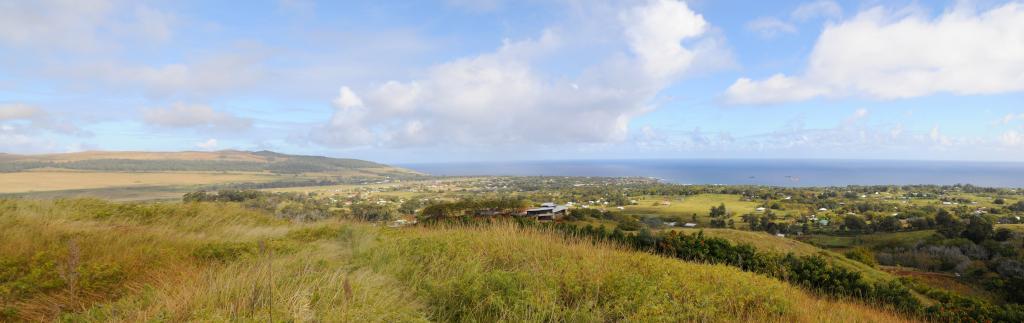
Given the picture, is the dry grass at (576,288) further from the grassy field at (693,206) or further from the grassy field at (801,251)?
the grassy field at (693,206)

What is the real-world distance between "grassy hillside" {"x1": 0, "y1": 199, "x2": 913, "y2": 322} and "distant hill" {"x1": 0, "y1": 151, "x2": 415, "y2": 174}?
179 feet

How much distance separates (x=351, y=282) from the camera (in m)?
4.10

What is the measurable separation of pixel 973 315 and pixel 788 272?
2558 mm

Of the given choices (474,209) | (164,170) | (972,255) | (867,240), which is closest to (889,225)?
(867,240)

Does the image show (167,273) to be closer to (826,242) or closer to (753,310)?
(753,310)

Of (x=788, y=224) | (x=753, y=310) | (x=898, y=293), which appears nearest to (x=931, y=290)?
(x=898, y=293)

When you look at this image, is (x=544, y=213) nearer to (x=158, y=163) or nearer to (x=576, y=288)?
(x=576, y=288)

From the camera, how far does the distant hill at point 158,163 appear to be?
57869 millimetres

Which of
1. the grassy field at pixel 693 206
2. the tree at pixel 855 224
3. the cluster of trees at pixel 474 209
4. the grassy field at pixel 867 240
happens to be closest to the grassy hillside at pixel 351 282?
the cluster of trees at pixel 474 209

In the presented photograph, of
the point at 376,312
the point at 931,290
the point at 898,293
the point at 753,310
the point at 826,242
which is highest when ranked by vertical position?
the point at 376,312

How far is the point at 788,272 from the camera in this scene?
27.1 ft

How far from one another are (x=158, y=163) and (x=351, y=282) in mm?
99324

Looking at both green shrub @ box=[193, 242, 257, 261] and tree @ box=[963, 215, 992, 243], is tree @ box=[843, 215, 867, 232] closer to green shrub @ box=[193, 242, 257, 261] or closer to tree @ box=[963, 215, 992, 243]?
tree @ box=[963, 215, 992, 243]

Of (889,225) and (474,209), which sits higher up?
(474,209)
